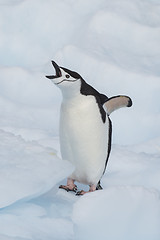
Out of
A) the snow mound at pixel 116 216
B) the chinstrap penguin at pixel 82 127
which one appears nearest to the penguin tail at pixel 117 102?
the chinstrap penguin at pixel 82 127

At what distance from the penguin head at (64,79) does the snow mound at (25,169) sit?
219 mm

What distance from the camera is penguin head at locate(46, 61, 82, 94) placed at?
1.74m


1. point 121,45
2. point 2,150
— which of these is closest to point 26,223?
point 2,150

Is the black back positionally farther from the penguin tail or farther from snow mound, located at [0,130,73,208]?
snow mound, located at [0,130,73,208]

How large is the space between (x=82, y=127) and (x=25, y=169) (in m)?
0.23

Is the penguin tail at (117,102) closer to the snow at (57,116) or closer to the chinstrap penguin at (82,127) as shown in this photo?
the chinstrap penguin at (82,127)

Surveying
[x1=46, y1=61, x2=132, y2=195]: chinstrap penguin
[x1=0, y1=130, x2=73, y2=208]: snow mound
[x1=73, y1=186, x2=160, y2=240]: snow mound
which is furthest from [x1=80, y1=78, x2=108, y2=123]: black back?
[x1=73, y1=186, x2=160, y2=240]: snow mound

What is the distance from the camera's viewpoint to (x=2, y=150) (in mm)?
1793

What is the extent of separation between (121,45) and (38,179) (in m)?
2.19

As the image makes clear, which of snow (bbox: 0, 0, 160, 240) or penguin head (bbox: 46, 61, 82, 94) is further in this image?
penguin head (bbox: 46, 61, 82, 94)

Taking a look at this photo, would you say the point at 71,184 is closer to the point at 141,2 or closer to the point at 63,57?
the point at 63,57

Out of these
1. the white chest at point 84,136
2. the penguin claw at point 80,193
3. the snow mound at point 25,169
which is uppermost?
the white chest at point 84,136

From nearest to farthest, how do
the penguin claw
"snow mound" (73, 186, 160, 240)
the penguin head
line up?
"snow mound" (73, 186, 160, 240) → the penguin head → the penguin claw

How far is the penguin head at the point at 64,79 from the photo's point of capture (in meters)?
1.74
